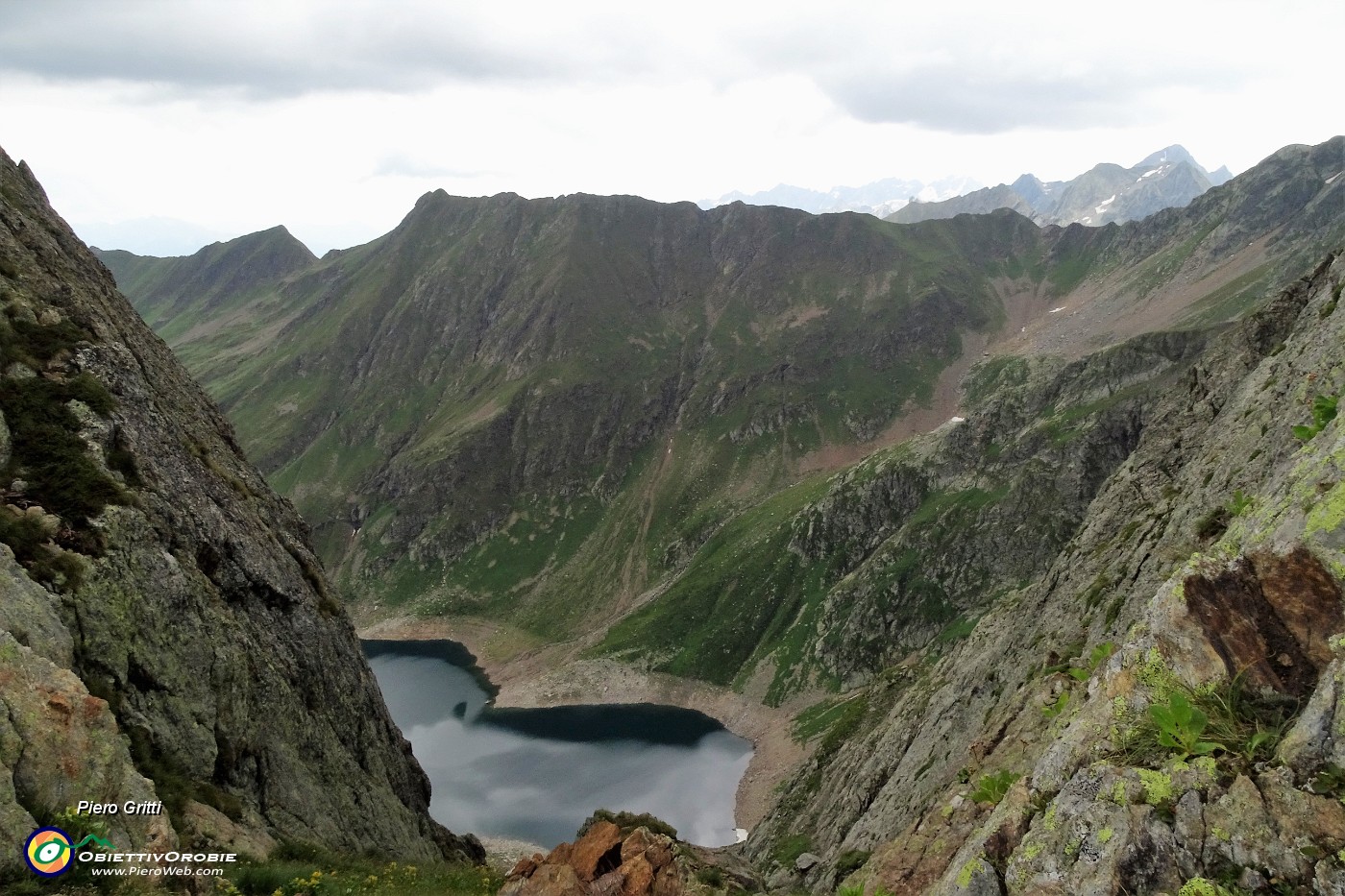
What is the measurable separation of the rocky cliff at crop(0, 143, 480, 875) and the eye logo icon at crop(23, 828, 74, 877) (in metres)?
0.44

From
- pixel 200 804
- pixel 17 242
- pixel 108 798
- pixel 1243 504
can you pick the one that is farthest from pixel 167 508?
pixel 1243 504

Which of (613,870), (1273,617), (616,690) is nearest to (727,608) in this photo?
(616,690)

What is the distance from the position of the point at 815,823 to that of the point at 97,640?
5541cm

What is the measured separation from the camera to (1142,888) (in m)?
9.94

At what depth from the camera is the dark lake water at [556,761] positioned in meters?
101

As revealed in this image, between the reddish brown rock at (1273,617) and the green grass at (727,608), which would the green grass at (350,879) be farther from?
the green grass at (727,608)

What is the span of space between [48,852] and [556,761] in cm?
11169

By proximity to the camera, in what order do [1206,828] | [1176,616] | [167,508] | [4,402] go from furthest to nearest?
[167,508] < [4,402] < [1176,616] < [1206,828]

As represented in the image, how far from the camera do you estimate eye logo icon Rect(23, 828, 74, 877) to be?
15367mm

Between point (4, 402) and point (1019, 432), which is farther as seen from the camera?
point (1019, 432)

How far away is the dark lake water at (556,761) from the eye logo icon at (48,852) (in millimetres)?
89165

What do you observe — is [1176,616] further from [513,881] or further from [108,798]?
[108,798]

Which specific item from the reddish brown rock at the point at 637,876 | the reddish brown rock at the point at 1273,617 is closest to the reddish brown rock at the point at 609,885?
the reddish brown rock at the point at 637,876

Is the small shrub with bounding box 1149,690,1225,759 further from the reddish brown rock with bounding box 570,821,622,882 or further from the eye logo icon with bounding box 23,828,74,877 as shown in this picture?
the eye logo icon with bounding box 23,828,74,877
